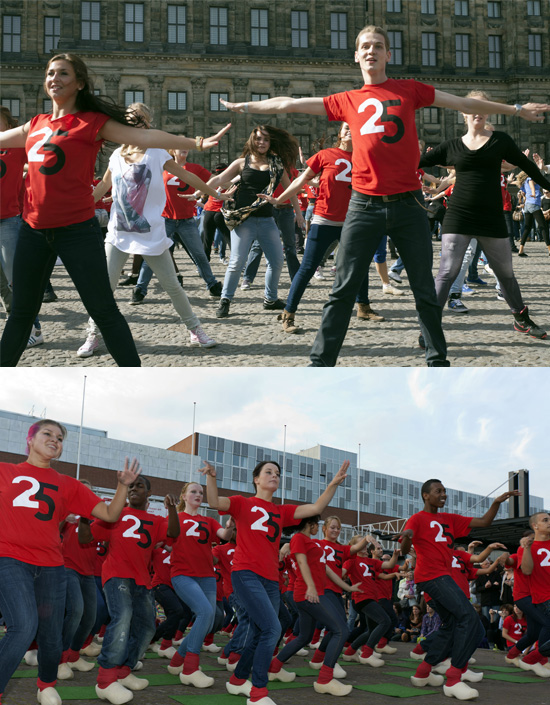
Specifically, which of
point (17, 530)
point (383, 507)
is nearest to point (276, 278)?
point (17, 530)

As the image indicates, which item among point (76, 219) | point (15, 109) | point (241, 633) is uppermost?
point (15, 109)

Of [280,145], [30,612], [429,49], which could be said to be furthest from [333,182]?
[429,49]

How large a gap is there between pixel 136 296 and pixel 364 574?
490 cm

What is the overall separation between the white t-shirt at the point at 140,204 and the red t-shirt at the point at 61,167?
7.39ft

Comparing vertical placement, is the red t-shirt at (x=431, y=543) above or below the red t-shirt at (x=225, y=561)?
above

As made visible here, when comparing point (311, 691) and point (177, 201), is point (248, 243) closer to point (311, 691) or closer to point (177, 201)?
point (177, 201)

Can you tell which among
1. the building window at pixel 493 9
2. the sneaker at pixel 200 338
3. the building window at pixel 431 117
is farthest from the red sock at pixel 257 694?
the building window at pixel 493 9

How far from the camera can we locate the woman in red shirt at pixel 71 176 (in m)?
5.25

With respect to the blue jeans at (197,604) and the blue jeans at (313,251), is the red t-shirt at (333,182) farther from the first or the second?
the blue jeans at (197,604)

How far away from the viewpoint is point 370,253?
5.96 metres

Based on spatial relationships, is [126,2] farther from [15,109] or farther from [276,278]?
[276,278]

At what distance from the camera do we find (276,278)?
10305 millimetres

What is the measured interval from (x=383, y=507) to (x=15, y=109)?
49.7m

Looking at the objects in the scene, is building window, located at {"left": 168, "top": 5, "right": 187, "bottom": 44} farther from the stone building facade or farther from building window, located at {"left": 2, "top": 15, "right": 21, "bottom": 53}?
building window, located at {"left": 2, "top": 15, "right": 21, "bottom": 53}
